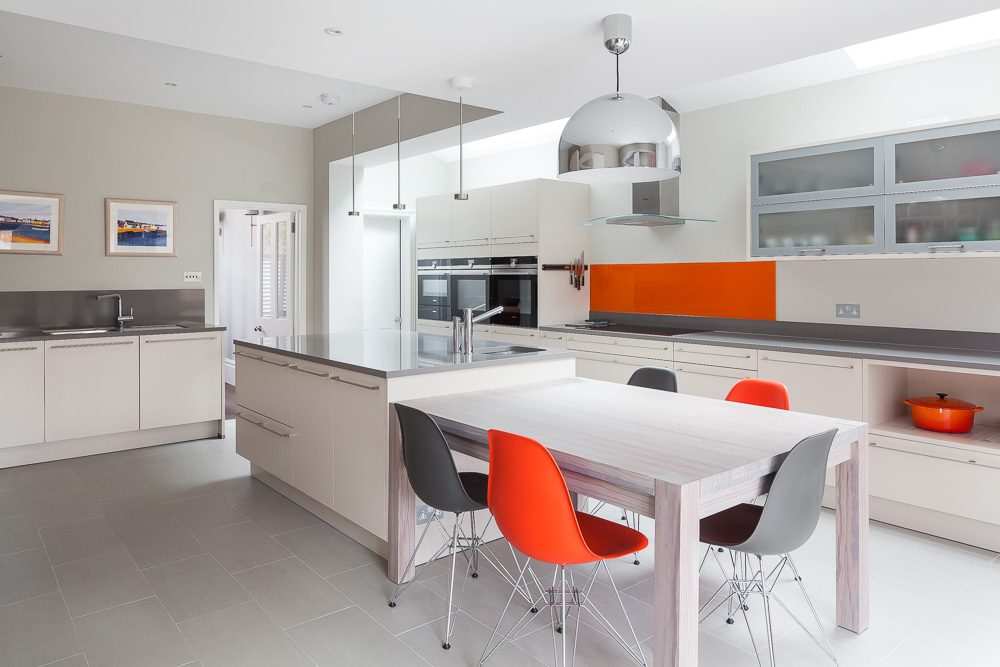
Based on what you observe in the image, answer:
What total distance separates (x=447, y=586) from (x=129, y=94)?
16.3 ft

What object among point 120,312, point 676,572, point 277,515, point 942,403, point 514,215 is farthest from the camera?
point 514,215

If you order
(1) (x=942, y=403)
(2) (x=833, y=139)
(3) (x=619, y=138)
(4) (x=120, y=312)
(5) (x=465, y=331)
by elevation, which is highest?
(2) (x=833, y=139)

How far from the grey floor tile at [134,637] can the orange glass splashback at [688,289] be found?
170 inches

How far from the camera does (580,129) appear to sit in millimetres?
2521

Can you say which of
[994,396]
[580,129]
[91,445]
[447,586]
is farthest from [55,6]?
[994,396]

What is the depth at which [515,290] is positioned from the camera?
616 cm

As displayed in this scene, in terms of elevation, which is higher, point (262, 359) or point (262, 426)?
point (262, 359)

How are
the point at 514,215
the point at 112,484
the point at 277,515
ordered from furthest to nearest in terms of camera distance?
the point at 514,215 < the point at 112,484 < the point at 277,515

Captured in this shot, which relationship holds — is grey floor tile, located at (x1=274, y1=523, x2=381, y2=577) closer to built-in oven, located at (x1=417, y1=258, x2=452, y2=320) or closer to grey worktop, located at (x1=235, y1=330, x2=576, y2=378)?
grey worktop, located at (x1=235, y1=330, x2=576, y2=378)

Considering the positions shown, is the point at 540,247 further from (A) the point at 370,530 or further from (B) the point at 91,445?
(B) the point at 91,445

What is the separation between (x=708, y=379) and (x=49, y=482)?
14.8 ft

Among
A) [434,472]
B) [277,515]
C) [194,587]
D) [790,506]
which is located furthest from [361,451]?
[790,506]

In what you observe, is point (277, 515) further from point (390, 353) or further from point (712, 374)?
point (712, 374)

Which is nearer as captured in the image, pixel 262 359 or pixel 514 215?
pixel 262 359
